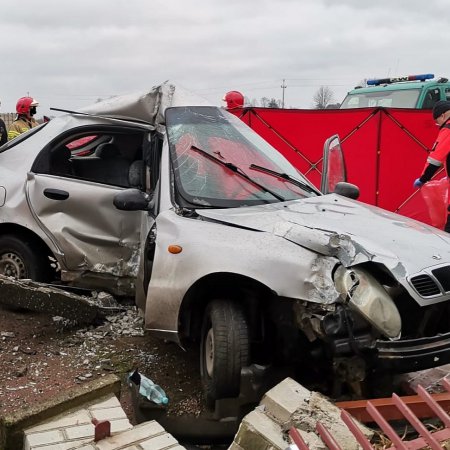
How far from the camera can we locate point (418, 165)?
7719 millimetres

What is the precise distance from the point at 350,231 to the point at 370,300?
49cm

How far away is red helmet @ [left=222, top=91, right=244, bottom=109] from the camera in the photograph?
1015 centimetres

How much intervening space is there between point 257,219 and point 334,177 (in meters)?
1.39

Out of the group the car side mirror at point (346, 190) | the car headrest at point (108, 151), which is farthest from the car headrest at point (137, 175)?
the car side mirror at point (346, 190)

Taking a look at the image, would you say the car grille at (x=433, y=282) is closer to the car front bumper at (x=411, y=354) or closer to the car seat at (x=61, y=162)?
the car front bumper at (x=411, y=354)

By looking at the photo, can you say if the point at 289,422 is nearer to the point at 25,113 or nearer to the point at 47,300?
the point at 47,300

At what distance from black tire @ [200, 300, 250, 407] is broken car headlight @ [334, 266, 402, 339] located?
0.58 meters

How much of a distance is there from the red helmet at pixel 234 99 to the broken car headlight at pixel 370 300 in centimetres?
768

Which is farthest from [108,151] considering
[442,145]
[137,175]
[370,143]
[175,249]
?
[370,143]

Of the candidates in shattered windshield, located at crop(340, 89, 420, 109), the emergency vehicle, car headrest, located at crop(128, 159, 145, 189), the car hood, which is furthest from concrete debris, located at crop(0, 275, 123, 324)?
the emergency vehicle

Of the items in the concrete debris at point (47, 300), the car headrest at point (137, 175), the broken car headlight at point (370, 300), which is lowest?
the concrete debris at point (47, 300)

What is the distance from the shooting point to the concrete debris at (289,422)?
2426 millimetres

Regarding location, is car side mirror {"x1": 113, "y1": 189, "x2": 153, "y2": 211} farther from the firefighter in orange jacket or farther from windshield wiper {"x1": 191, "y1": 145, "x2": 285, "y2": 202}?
the firefighter in orange jacket

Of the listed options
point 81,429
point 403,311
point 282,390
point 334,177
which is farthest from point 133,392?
point 334,177
